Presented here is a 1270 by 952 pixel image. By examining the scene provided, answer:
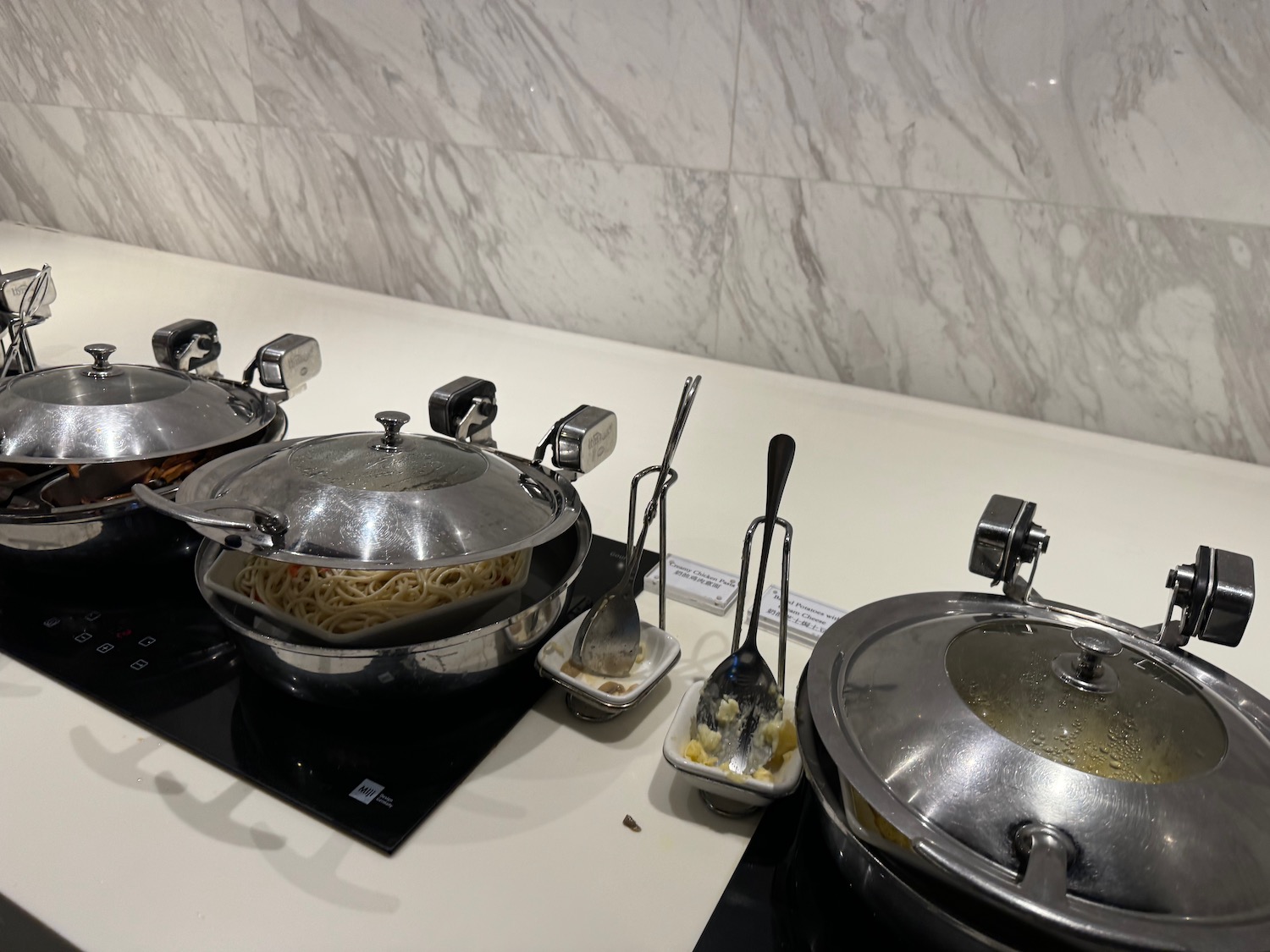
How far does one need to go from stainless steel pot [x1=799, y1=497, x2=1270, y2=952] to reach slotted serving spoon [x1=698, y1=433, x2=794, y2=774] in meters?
0.07

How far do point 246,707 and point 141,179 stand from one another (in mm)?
2349

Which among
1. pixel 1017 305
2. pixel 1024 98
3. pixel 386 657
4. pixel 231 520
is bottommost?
pixel 386 657

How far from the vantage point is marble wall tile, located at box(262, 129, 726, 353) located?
5.98ft

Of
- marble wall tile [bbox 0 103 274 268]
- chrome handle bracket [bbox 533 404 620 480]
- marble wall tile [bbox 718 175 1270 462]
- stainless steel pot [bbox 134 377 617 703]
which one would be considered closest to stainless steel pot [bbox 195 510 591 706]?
stainless steel pot [bbox 134 377 617 703]

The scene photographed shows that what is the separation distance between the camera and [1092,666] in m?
0.56

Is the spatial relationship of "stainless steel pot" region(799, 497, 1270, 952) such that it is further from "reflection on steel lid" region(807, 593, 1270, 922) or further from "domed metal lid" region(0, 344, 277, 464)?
"domed metal lid" region(0, 344, 277, 464)

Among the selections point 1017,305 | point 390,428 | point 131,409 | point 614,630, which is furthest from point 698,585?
point 1017,305

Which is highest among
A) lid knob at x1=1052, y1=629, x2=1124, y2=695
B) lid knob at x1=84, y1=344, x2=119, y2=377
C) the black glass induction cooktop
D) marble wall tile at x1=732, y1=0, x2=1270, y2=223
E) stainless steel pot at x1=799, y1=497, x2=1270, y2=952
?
marble wall tile at x1=732, y1=0, x2=1270, y2=223

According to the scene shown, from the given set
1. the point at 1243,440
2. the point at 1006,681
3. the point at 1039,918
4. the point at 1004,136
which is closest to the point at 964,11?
the point at 1004,136

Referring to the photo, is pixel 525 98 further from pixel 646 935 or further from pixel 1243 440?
pixel 646 935

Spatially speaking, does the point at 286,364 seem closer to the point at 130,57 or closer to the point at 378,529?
the point at 378,529

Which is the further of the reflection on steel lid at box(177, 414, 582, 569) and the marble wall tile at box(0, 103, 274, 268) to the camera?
the marble wall tile at box(0, 103, 274, 268)

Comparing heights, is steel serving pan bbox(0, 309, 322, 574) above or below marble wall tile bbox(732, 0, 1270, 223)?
below

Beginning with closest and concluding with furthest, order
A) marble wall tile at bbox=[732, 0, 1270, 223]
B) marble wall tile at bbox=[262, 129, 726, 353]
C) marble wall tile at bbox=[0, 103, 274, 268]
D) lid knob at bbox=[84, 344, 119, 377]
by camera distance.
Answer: lid knob at bbox=[84, 344, 119, 377] → marble wall tile at bbox=[732, 0, 1270, 223] → marble wall tile at bbox=[262, 129, 726, 353] → marble wall tile at bbox=[0, 103, 274, 268]
